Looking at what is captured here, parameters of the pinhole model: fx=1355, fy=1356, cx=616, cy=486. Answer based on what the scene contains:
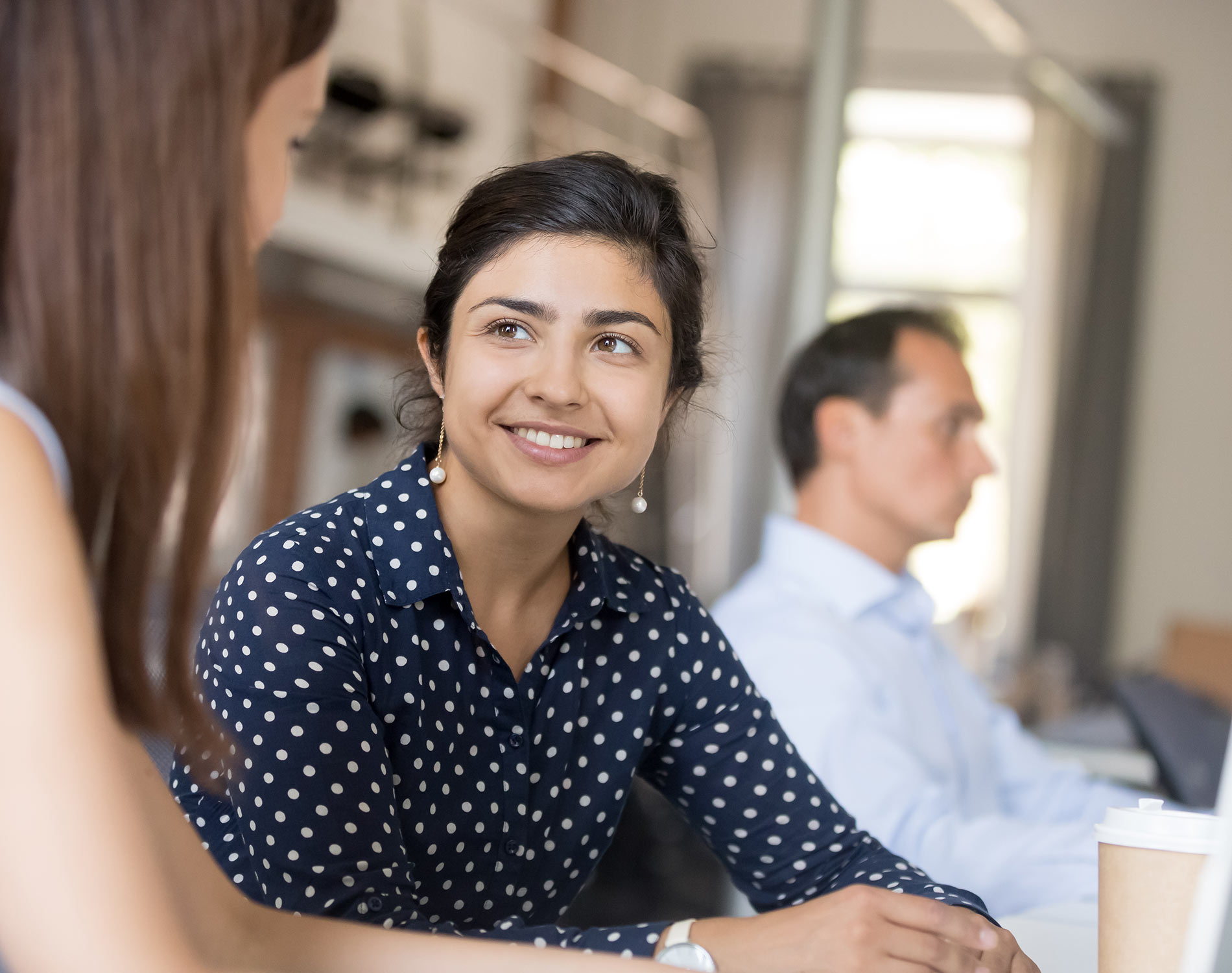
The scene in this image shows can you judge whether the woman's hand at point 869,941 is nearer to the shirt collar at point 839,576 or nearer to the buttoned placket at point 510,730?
the buttoned placket at point 510,730

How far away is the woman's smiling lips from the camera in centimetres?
130

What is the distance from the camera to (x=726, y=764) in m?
1.35

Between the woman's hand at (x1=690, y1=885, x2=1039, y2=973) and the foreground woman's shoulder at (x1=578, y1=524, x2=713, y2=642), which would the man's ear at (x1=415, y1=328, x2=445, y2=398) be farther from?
the woman's hand at (x1=690, y1=885, x2=1039, y2=973)

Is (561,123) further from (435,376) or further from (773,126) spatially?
(435,376)

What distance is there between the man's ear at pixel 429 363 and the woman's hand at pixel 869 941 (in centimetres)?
62

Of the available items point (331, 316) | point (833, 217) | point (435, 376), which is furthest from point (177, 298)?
point (331, 316)

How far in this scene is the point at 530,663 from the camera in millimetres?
1276

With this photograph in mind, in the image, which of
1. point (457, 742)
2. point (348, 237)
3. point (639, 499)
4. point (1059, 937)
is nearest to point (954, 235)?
point (348, 237)

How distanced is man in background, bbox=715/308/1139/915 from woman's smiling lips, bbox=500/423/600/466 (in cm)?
57

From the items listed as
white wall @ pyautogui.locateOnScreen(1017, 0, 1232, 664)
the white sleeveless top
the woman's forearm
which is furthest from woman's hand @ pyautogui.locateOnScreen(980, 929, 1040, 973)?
white wall @ pyautogui.locateOnScreen(1017, 0, 1232, 664)

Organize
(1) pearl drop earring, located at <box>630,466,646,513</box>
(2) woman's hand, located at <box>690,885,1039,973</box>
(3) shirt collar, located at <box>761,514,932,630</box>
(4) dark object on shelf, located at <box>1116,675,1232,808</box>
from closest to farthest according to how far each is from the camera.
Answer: (2) woman's hand, located at <box>690,885,1039,973</box> → (1) pearl drop earring, located at <box>630,466,646,513</box> → (3) shirt collar, located at <box>761,514,932,630</box> → (4) dark object on shelf, located at <box>1116,675,1232,808</box>

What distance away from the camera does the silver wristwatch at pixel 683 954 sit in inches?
41.7

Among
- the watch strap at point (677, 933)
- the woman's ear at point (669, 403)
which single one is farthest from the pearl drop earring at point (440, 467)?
the watch strap at point (677, 933)

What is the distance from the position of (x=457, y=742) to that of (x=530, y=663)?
0.11 metres
